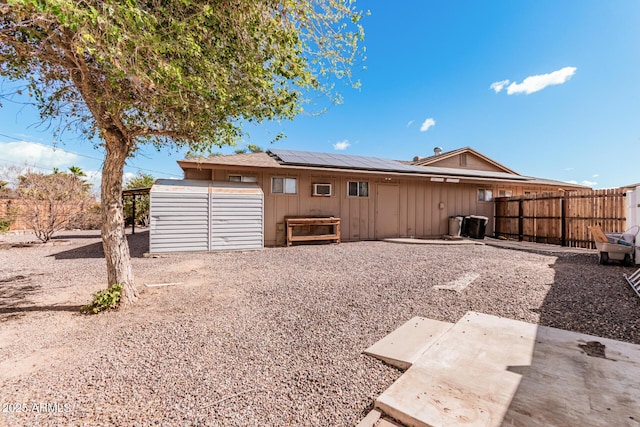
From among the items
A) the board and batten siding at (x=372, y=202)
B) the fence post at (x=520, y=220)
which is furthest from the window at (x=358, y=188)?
the fence post at (x=520, y=220)

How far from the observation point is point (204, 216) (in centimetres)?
804

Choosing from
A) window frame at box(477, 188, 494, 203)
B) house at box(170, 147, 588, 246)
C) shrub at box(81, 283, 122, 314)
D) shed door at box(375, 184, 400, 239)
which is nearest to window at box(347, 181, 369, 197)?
house at box(170, 147, 588, 246)

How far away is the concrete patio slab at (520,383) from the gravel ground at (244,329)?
0.96 feet

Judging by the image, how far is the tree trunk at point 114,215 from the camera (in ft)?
12.0

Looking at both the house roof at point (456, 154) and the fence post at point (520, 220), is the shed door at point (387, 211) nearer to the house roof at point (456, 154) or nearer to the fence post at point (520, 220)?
the fence post at point (520, 220)

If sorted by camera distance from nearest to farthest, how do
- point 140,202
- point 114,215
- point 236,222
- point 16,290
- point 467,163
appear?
point 114,215
point 16,290
point 236,222
point 467,163
point 140,202

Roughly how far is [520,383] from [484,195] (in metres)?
13.1

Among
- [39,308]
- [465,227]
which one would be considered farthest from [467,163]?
[39,308]

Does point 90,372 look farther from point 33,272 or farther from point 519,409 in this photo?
point 33,272

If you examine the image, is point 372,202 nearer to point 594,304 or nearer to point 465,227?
point 465,227

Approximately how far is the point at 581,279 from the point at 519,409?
15.1ft

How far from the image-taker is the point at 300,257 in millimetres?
7371

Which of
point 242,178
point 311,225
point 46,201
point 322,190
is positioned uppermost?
point 242,178

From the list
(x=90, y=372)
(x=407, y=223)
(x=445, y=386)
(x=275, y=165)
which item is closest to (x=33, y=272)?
(x=90, y=372)
